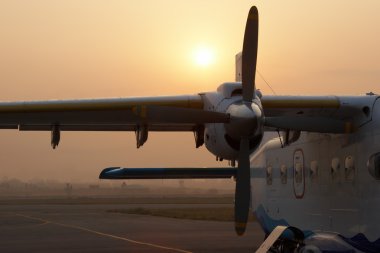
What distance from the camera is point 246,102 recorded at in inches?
500

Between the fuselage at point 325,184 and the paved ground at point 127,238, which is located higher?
the fuselage at point 325,184

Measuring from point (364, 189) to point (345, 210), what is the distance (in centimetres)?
94

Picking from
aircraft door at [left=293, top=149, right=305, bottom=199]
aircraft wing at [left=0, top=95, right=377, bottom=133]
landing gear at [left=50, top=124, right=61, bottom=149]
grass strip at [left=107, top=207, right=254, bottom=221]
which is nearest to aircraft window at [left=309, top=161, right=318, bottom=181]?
aircraft door at [left=293, top=149, right=305, bottom=199]

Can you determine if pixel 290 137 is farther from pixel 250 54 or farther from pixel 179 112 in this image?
pixel 179 112

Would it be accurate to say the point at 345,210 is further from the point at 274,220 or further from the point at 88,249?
the point at 88,249

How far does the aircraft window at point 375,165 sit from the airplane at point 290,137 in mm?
18

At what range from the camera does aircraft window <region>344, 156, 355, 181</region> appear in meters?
12.6

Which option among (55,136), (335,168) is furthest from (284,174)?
(55,136)

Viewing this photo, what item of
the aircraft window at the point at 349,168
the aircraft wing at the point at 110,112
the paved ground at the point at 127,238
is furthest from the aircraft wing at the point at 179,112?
the paved ground at the point at 127,238

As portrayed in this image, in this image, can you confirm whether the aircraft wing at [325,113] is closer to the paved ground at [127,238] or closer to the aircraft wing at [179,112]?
the aircraft wing at [179,112]

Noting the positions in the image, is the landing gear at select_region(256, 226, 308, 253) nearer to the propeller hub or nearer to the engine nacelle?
the engine nacelle

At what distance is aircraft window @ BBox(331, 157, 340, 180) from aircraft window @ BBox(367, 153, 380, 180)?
4.51ft

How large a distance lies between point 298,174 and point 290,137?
0.94m

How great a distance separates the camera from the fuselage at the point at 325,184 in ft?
39.4
